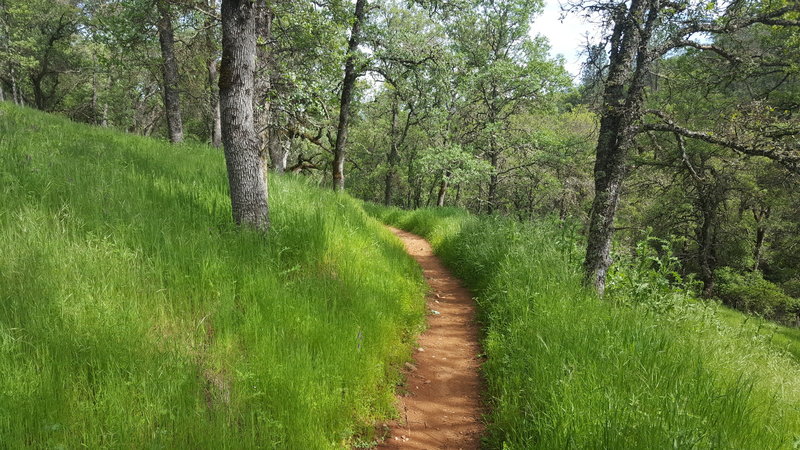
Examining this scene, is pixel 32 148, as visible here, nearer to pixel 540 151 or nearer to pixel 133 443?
pixel 133 443

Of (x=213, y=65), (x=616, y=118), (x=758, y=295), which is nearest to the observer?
(x=616, y=118)

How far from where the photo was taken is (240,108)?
4422 millimetres

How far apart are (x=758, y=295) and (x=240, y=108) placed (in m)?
22.4

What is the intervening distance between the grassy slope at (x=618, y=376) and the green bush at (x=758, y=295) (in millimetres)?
16191

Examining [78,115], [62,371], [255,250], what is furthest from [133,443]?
[78,115]

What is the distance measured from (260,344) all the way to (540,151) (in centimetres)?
1449

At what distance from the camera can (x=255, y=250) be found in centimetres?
435

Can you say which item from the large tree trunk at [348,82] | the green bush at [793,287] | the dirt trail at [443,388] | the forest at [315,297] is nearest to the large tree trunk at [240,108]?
the forest at [315,297]

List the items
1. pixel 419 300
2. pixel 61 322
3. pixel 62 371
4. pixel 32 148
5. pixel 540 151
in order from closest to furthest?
pixel 62 371 < pixel 61 322 < pixel 32 148 < pixel 419 300 < pixel 540 151

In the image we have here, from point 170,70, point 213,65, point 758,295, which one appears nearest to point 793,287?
point 758,295

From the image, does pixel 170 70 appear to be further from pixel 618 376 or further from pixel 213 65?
pixel 618 376

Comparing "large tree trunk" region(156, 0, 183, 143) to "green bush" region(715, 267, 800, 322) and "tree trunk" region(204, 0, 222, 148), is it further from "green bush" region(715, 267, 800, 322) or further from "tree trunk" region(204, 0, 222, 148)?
"green bush" region(715, 267, 800, 322)

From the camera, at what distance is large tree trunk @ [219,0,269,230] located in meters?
4.27

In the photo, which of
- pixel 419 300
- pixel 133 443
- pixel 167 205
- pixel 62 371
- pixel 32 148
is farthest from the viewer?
pixel 419 300
